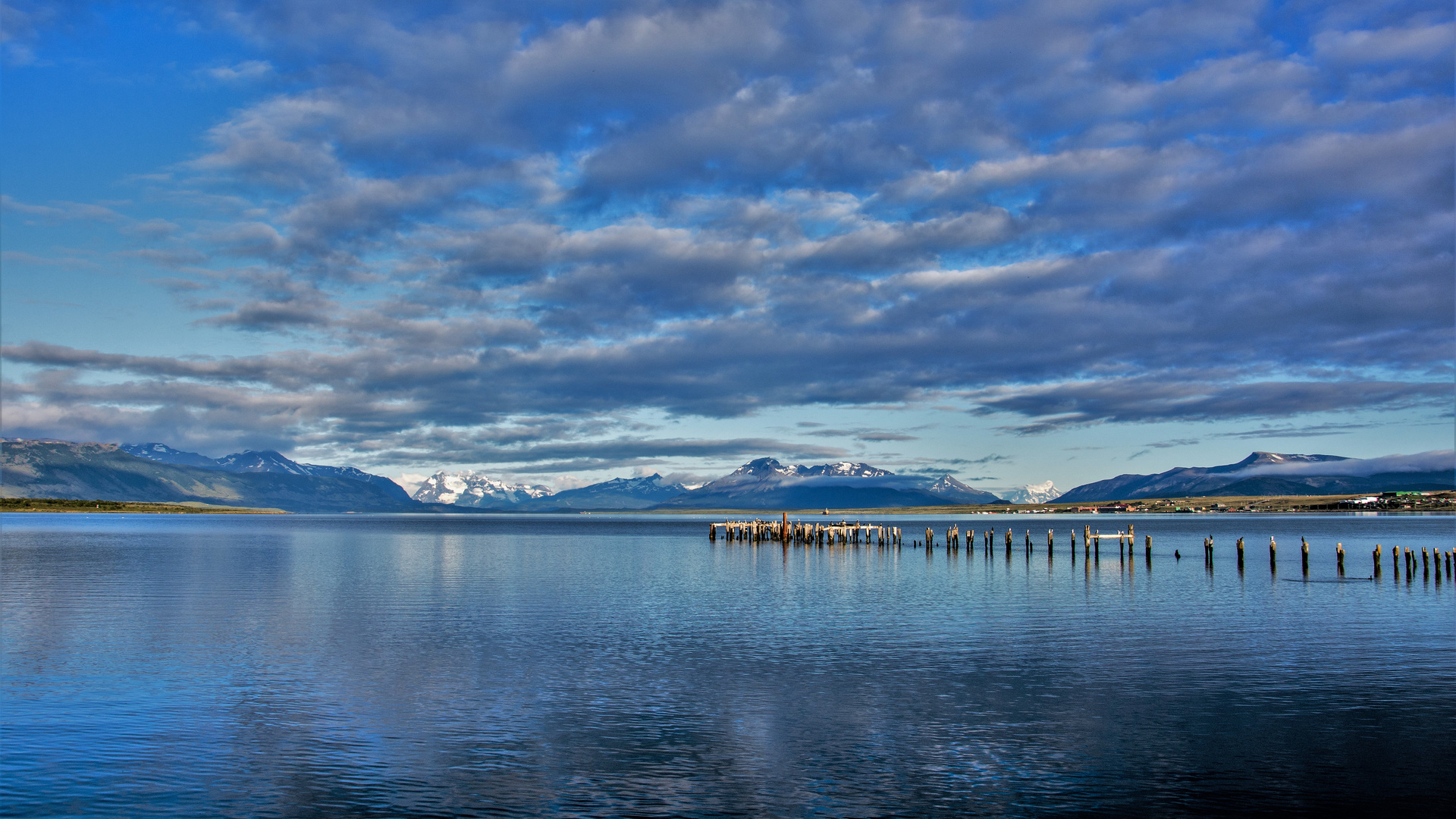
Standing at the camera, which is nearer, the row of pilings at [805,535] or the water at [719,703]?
the water at [719,703]

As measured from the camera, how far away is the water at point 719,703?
18000 millimetres

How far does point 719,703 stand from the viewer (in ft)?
83.6

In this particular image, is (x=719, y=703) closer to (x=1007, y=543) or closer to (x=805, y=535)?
(x=1007, y=543)

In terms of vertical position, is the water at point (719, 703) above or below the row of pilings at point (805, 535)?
above

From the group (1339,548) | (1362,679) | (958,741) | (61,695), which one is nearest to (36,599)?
(61,695)

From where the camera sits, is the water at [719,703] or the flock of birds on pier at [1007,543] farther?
the flock of birds on pier at [1007,543]

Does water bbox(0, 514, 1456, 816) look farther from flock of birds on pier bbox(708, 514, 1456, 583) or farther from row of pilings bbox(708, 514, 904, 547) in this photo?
row of pilings bbox(708, 514, 904, 547)

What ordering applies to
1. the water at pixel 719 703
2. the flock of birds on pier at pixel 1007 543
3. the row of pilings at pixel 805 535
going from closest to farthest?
1. the water at pixel 719 703
2. the flock of birds on pier at pixel 1007 543
3. the row of pilings at pixel 805 535

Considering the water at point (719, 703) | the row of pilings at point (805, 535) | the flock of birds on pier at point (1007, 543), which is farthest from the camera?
the row of pilings at point (805, 535)

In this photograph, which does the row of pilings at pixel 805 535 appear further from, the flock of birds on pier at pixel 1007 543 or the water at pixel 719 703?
the water at pixel 719 703

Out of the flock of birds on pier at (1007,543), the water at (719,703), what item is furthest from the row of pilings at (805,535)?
the water at (719,703)

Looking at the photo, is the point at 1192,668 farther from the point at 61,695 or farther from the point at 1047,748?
the point at 61,695

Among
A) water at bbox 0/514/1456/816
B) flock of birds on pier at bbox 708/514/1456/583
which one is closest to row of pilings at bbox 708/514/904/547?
flock of birds on pier at bbox 708/514/1456/583

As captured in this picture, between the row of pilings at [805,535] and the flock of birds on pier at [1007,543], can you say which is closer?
the flock of birds on pier at [1007,543]
